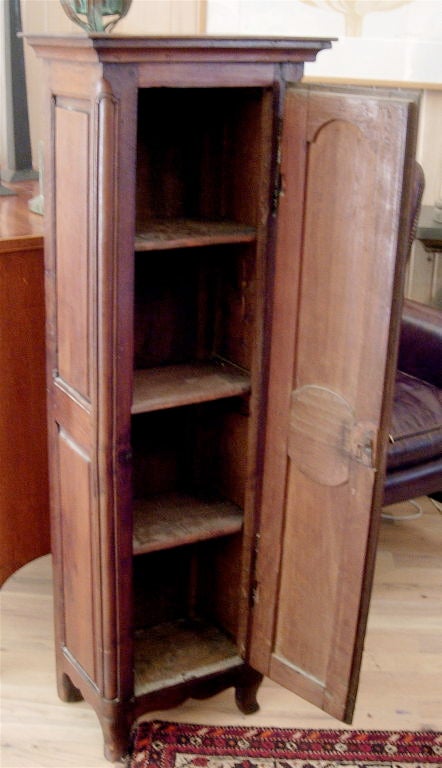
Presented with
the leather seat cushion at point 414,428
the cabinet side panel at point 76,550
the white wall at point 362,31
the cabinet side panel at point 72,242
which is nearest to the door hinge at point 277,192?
the cabinet side panel at point 72,242

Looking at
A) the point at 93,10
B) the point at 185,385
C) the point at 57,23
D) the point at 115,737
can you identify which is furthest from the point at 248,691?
the point at 57,23

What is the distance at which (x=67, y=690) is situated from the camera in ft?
7.06

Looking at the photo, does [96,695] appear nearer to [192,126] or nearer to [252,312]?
[252,312]

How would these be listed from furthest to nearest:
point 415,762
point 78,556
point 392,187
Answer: point 415,762 → point 78,556 → point 392,187

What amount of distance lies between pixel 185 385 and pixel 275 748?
2.83ft

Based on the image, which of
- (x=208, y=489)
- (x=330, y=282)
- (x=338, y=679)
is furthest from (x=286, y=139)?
(x=338, y=679)

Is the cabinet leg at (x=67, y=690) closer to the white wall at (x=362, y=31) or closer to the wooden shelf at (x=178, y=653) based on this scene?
the wooden shelf at (x=178, y=653)

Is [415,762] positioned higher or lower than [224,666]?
lower

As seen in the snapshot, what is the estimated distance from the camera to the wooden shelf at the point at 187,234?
169 cm

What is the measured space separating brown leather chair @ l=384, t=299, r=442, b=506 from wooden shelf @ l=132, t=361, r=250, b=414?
1.95 feet

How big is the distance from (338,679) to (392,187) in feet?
3.12

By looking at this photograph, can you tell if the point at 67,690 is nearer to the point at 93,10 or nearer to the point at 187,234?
the point at 187,234

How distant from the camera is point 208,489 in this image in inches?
84.7

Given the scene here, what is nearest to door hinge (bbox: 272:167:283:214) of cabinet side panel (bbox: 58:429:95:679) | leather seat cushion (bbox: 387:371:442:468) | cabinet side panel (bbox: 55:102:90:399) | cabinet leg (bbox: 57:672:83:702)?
cabinet side panel (bbox: 55:102:90:399)
